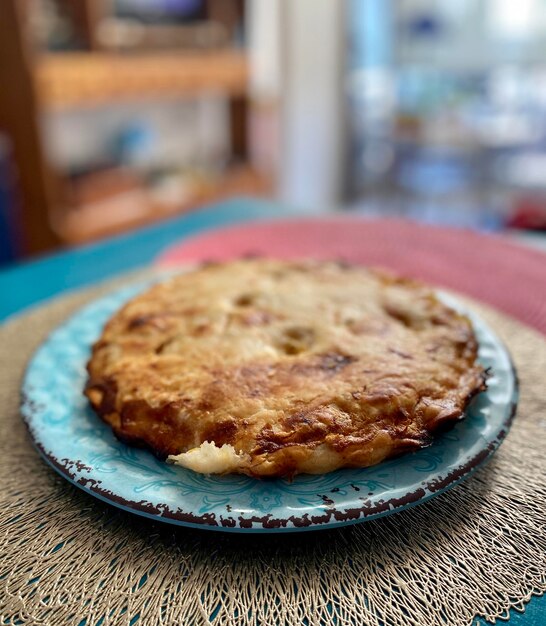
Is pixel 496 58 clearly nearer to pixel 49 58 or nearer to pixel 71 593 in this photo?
pixel 49 58

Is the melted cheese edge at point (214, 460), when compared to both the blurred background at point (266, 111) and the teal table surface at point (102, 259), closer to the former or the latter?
the teal table surface at point (102, 259)

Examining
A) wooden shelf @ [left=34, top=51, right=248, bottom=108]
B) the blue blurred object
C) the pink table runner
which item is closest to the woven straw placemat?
the pink table runner

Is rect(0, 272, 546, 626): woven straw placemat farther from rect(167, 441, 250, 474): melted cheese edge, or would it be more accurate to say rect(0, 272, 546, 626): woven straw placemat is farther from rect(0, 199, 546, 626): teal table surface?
rect(0, 199, 546, 626): teal table surface

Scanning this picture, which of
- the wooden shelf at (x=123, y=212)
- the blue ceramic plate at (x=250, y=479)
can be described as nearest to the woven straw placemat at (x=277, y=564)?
the blue ceramic plate at (x=250, y=479)

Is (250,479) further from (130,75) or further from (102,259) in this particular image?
(130,75)

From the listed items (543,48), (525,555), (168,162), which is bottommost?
(168,162)

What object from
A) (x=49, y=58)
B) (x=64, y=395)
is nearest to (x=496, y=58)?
(x=49, y=58)
